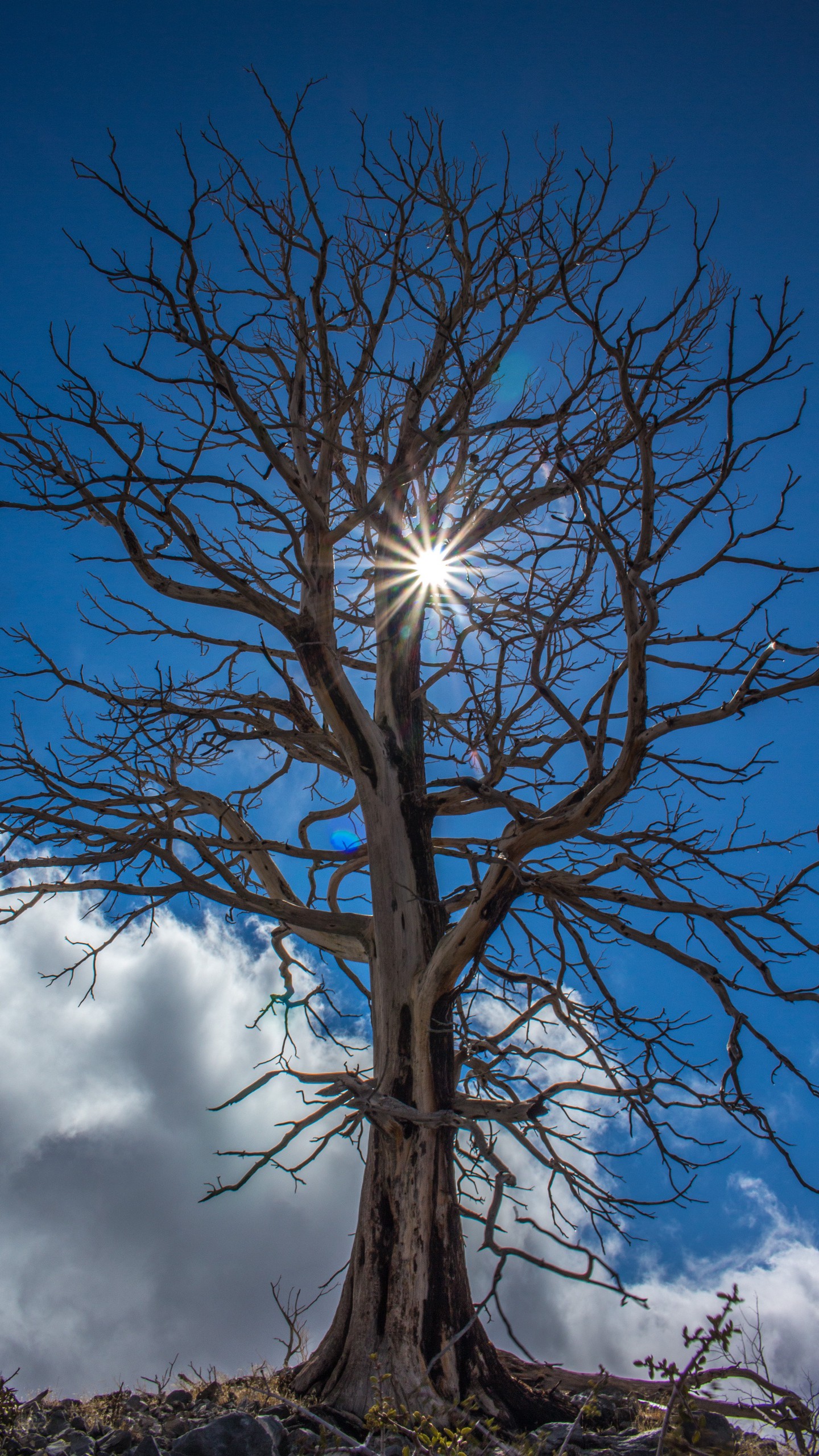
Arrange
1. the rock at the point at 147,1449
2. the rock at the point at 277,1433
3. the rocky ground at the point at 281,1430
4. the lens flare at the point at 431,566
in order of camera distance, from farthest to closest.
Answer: the lens flare at the point at 431,566, the rock at the point at 277,1433, the rock at the point at 147,1449, the rocky ground at the point at 281,1430

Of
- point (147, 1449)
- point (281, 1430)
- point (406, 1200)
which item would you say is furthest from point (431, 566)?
point (147, 1449)

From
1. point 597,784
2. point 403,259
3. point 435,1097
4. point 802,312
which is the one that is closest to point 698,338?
point 403,259

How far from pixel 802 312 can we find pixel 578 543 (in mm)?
1163

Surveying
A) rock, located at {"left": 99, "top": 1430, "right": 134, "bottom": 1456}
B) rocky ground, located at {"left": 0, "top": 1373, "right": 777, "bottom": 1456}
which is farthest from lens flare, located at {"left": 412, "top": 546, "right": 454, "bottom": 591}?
rock, located at {"left": 99, "top": 1430, "right": 134, "bottom": 1456}

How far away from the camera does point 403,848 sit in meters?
5.25

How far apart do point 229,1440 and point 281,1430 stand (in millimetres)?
279

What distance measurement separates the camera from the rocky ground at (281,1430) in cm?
254

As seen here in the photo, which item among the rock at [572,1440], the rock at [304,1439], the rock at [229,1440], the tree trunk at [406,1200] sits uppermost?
the tree trunk at [406,1200]

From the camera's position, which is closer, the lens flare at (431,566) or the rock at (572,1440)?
the rock at (572,1440)

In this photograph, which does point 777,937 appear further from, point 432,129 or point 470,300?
point 432,129

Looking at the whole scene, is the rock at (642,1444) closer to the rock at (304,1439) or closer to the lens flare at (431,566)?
the rock at (304,1439)

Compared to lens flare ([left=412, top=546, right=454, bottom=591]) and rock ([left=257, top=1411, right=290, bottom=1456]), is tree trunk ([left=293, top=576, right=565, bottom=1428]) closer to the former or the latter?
rock ([left=257, top=1411, right=290, bottom=1456])

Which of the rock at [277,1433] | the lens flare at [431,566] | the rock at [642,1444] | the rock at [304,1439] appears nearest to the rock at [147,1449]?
the rock at [277,1433]

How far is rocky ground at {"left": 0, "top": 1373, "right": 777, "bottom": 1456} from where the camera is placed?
2541 mm
